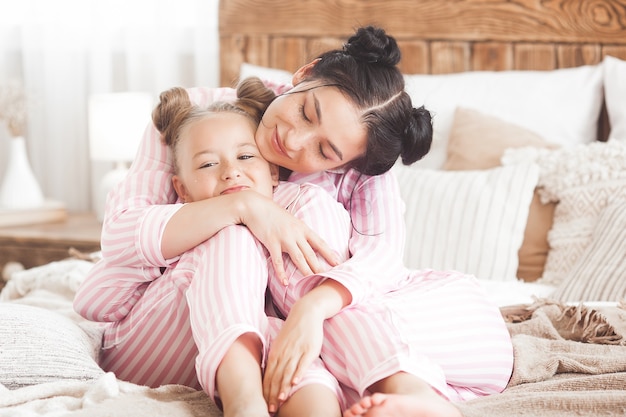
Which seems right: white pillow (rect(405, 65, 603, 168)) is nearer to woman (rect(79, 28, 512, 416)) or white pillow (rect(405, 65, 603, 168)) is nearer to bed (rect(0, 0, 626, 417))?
bed (rect(0, 0, 626, 417))

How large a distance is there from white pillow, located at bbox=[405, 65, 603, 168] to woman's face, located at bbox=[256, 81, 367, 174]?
1.04 m

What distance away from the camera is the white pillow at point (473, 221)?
6.63 ft

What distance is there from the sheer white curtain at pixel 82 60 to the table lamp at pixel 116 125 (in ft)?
1.21

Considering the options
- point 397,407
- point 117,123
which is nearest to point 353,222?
point 397,407

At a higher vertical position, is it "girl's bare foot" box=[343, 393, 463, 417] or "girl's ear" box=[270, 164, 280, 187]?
"girl's ear" box=[270, 164, 280, 187]

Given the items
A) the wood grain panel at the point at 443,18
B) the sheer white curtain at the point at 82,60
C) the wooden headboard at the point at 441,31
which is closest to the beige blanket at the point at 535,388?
the wooden headboard at the point at 441,31

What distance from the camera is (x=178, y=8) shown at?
10.3ft

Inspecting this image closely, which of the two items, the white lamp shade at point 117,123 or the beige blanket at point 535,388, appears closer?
the beige blanket at point 535,388

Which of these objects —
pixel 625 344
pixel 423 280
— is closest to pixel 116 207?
pixel 423 280

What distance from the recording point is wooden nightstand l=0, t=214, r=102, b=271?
2602 mm

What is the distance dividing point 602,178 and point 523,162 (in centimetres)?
22

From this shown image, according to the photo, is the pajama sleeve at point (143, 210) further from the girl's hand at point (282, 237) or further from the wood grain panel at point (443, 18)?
the wood grain panel at point (443, 18)

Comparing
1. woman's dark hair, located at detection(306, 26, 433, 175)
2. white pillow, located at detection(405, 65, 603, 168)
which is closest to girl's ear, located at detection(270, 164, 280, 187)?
woman's dark hair, located at detection(306, 26, 433, 175)

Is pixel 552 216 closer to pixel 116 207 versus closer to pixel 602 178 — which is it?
pixel 602 178
